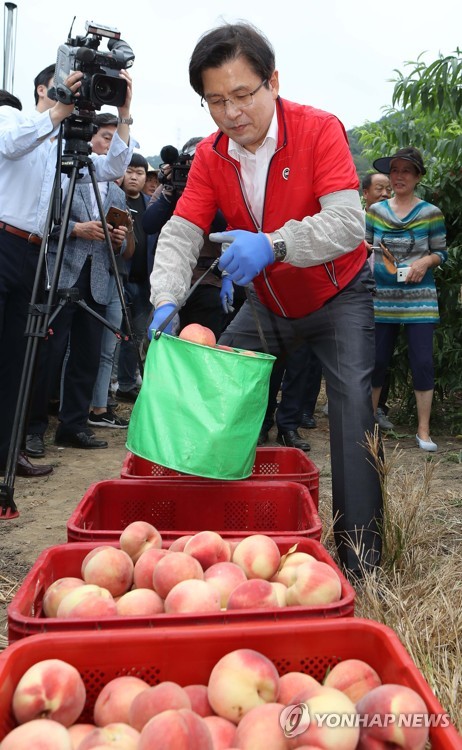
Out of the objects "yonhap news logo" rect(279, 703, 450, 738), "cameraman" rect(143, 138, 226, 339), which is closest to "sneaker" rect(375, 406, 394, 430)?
"cameraman" rect(143, 138, 226, 339)

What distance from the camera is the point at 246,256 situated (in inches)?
80.8

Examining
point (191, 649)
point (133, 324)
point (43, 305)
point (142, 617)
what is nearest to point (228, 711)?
point (191, 649)

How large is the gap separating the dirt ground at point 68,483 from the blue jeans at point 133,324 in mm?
963

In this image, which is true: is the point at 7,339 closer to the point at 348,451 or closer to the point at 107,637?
the point at 348,451

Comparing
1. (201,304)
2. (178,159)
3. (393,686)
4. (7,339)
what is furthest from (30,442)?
(393,686)

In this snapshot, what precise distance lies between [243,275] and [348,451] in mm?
667

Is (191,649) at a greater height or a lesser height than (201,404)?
lesser

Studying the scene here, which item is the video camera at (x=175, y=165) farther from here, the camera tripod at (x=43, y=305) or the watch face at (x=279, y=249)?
the watch face at (x=279, y=249)

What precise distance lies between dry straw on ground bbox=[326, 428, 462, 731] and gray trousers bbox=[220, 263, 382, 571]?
0.07 meters

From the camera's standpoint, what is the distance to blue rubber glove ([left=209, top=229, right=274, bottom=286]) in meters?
2.06

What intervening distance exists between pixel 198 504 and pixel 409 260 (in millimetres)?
3240

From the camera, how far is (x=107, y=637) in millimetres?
1215

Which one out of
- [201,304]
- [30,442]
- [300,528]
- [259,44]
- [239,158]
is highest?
[259,44]

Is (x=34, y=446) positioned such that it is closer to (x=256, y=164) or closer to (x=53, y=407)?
(x=53, y=407)
